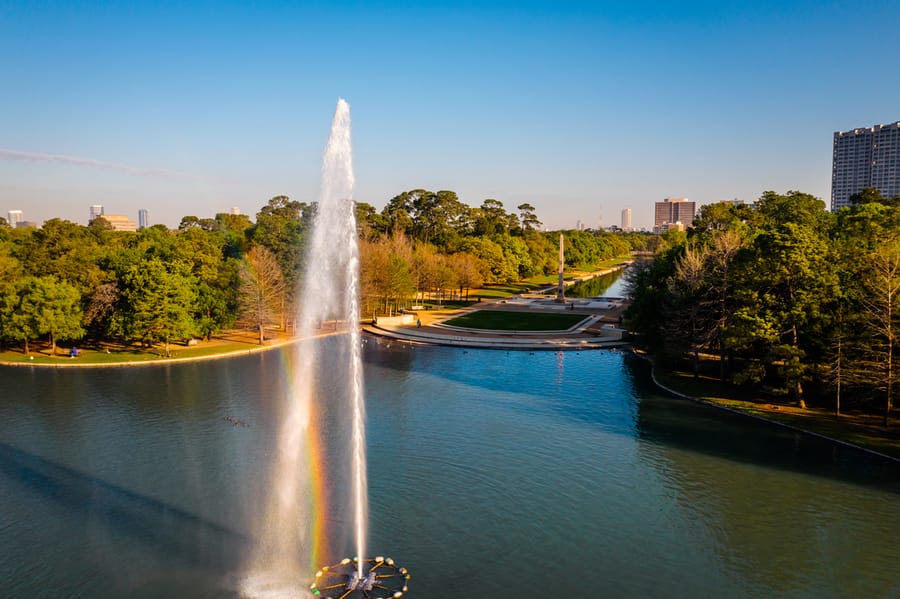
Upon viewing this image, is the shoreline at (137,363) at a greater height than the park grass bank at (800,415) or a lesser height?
greater

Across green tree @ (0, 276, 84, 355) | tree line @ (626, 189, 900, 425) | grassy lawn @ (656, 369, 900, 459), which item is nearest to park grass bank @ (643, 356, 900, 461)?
grassy lawn @ (656, 369, 900, 459)

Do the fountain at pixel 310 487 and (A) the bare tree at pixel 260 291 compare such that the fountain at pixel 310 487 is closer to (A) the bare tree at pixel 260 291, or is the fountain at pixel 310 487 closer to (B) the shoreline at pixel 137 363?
(B) the shoreline at pixel 137 363

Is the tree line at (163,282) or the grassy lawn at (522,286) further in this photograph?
the grassy lawn at (522,286)

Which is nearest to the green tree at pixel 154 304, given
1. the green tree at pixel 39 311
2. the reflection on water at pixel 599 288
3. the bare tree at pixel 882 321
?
the green tree at pixel 39 311

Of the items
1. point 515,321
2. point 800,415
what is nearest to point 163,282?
point 515,321

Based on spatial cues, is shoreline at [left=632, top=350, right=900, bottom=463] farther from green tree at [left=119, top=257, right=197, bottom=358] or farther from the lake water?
green tree at [left=119, top=257, right=197, bottom=358]

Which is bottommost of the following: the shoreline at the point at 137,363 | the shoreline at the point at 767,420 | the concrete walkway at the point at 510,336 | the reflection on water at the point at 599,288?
the shoreline at the point at 767,420
